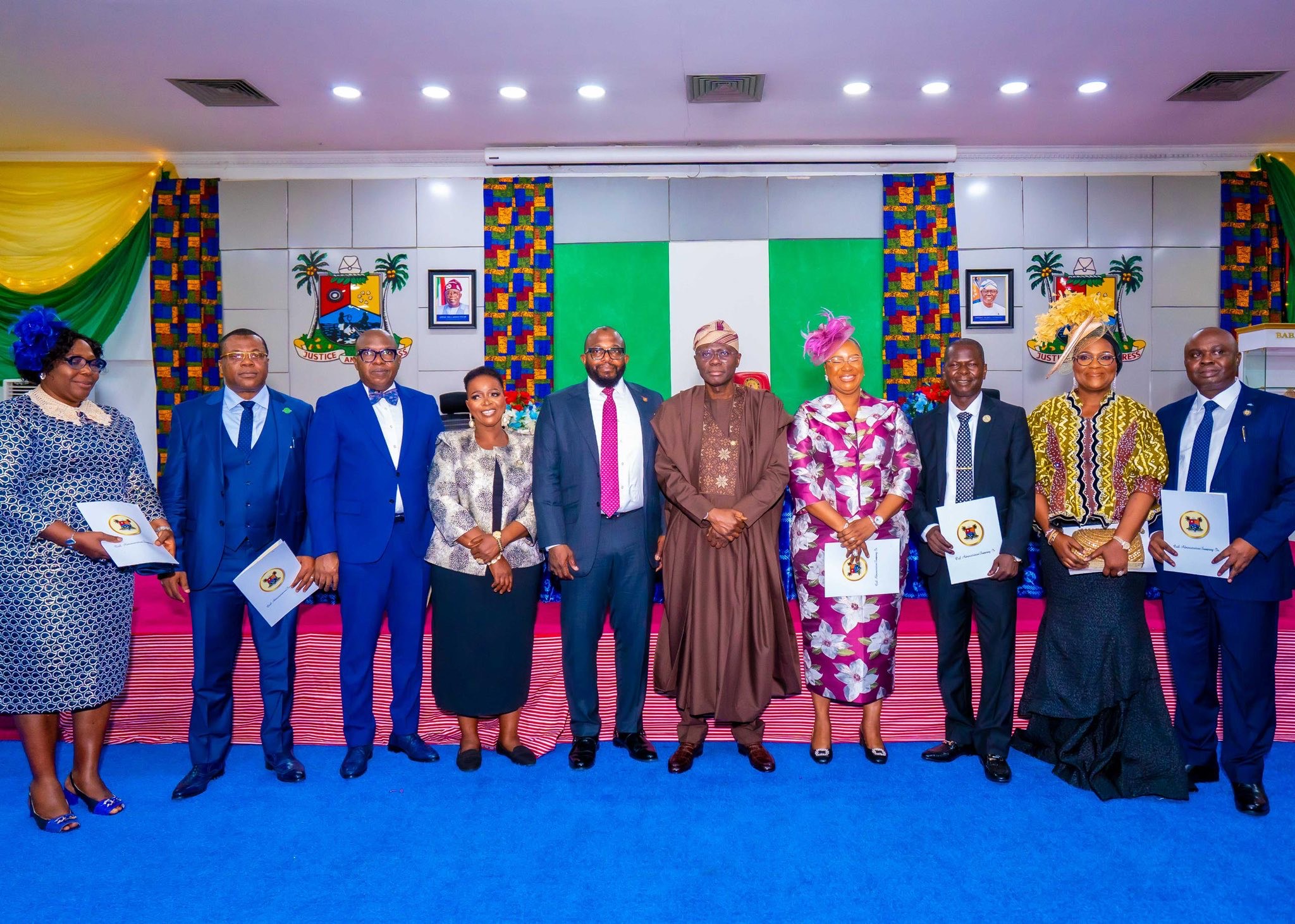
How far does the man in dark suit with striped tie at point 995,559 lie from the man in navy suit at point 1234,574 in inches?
21.7

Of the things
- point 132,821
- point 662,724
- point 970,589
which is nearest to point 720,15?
point 970,589

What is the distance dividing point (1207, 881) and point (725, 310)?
585cm

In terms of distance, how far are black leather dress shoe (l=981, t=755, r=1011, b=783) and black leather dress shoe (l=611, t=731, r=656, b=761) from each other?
4.34 feet

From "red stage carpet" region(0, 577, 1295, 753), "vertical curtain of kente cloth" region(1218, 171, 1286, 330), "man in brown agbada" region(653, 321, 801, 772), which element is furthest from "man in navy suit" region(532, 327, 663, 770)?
"vertical curtain of kente cloth" region(1218, 171, 1286, 330)

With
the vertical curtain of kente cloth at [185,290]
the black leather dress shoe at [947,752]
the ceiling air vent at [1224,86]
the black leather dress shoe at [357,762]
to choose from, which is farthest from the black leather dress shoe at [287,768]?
the ceiling air vent at [1224,86]

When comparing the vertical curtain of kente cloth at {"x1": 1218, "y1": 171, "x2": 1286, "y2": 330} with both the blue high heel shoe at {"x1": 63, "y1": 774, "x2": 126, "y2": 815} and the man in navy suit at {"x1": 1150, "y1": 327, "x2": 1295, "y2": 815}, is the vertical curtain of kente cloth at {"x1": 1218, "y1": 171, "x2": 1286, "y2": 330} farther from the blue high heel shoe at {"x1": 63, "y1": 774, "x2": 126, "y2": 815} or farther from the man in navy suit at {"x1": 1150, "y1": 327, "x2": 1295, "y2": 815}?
the blue high heel shoe at {"x1": 63, "y1": 774, "x2": 126, "y2": 815}

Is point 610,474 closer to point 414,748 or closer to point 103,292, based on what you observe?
point 414,748

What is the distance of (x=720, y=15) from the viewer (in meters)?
4.75

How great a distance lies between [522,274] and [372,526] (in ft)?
15.5

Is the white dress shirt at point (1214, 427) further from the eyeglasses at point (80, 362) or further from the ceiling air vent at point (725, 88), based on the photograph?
the eyeglasses at point (80, 362)

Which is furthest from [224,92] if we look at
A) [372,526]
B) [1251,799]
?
[1251,799]

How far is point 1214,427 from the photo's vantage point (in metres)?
3.06

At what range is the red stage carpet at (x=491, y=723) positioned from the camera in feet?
11.8

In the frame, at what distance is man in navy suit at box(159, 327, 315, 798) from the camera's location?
3107 mm
